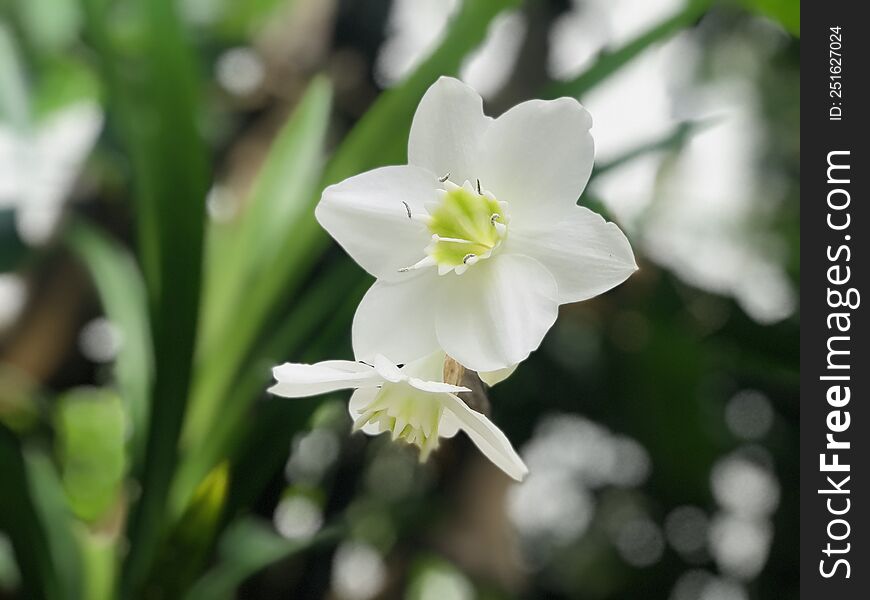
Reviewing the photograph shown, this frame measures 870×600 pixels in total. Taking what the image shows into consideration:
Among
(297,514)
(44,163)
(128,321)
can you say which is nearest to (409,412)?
(128,321)

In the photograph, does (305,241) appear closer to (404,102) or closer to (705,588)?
(404,102)

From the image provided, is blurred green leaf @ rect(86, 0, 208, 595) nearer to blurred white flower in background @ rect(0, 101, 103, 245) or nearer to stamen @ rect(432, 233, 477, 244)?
stamen @ rect(432, 233, 477, 244)

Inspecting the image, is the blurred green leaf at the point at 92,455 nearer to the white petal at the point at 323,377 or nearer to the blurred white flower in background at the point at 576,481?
the white petal at the point at 323,377

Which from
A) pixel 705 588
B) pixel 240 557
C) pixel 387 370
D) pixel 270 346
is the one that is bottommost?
pixel 705 588

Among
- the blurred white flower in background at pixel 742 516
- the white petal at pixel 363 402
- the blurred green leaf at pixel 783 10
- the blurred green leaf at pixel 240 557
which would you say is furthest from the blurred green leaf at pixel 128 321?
the blurred white flower in background at pixel 742 516

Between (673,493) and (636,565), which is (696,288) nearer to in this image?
(673,493)

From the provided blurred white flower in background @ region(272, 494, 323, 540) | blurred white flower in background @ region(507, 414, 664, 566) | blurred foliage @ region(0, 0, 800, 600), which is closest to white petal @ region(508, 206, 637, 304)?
blurred foliage @ region(0, 0, 800, 600)

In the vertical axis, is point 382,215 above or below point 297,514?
above

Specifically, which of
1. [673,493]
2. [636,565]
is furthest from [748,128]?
[636,565]
